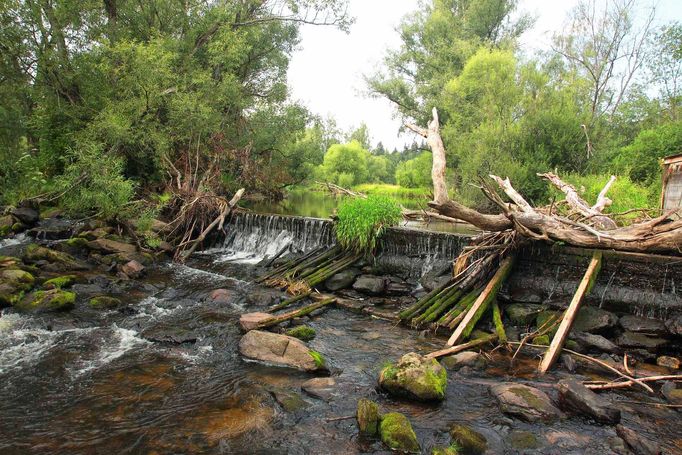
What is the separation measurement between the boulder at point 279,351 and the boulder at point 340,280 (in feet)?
13.5

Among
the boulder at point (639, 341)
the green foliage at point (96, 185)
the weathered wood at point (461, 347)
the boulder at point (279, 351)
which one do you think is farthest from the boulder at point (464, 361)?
the green foliage at point (96, 185)

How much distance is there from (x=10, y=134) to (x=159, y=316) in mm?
17689

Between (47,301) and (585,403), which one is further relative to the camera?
(47,301)

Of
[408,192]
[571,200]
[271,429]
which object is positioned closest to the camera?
[271,429]

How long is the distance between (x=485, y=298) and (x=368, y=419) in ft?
15.1

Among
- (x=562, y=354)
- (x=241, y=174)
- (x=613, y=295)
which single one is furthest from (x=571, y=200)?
(x=241, y=174)

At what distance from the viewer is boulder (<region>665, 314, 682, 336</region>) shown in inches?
313

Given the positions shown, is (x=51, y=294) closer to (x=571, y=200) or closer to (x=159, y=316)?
(x=159, y=316)

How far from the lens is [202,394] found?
6285 millimetres

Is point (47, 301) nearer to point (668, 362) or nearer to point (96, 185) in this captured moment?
point (96, 185)

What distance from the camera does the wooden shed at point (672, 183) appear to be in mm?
13078

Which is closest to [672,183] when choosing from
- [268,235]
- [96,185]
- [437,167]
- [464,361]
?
[437,167]

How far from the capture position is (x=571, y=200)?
1122 cm

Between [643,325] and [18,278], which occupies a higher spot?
[643,325]
